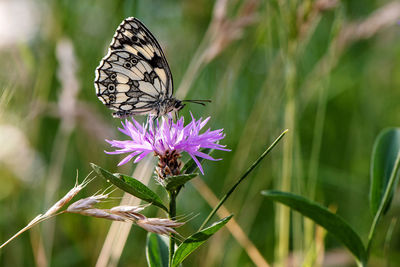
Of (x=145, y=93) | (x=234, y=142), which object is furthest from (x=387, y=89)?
(x=145, y=93)

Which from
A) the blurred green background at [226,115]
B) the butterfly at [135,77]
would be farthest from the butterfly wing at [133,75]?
the blurred green background at [226,115]

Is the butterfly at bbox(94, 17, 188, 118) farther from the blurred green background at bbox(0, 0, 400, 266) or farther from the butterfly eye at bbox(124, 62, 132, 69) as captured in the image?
the blurred green background at bbox(0, 0, 400, 266)

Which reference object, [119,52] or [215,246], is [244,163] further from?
[119,52]

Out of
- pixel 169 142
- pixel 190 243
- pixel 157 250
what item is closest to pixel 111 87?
pixel 169 142

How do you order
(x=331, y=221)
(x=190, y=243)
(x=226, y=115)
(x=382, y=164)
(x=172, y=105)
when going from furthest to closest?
1. (x=226, y=115)
2. (x=172, y=105)
3. (x=382, y=164)
4. (x=331, y=221)
5. (x=190, y=243)

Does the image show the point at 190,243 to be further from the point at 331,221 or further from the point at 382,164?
the point at 382,164

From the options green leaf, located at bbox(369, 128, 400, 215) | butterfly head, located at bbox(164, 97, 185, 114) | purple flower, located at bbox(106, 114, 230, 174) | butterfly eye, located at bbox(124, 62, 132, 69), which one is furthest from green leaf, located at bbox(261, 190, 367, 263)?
butterfly eye, located at bbox(124, 62, 132, 69)
